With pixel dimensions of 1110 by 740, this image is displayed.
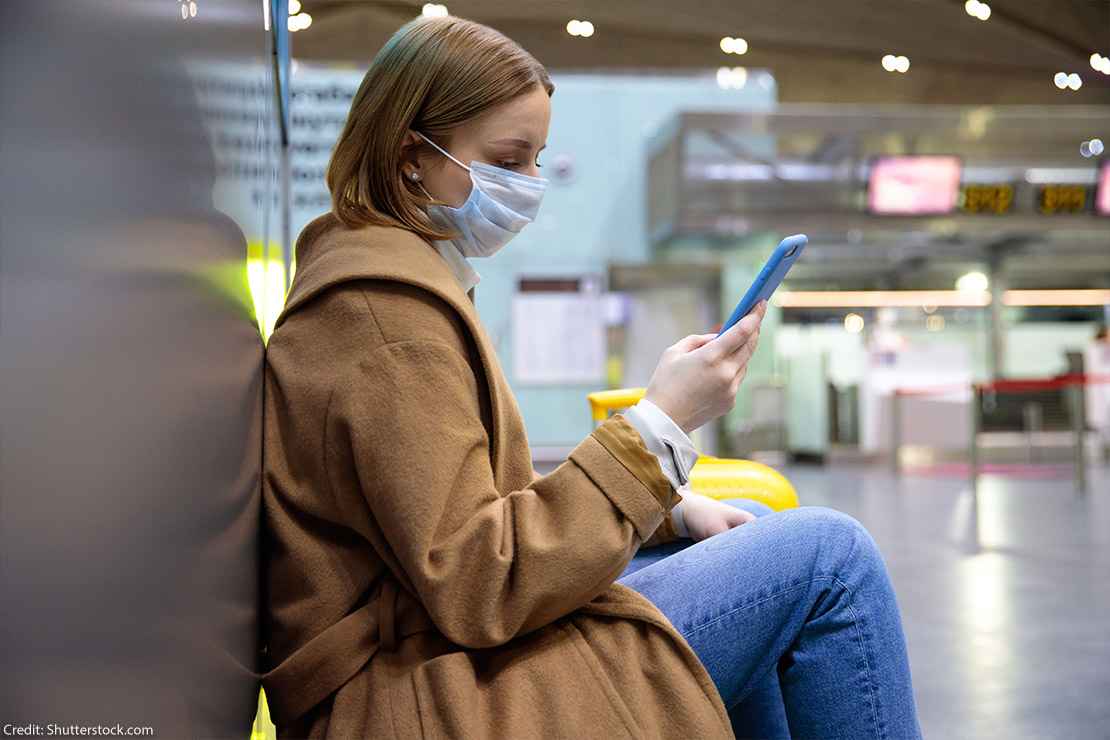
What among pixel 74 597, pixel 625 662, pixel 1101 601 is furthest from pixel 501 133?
pixel 1101 601

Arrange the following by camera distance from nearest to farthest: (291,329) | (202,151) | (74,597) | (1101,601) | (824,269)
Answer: (74,597) < (202,151) < (291,329) < (1101,601) < (824,269)

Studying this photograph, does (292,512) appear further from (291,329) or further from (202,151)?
(202,151)

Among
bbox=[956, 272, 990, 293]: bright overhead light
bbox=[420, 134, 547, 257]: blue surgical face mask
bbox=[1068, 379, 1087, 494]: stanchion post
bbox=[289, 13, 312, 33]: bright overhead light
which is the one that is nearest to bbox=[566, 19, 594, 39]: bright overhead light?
bbox=[289, 13, 312, 33]: bright overhead light

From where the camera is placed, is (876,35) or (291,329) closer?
(291,329)

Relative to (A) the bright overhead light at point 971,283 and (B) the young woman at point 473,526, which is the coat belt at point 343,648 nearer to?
(B) the young woman at point 473,526

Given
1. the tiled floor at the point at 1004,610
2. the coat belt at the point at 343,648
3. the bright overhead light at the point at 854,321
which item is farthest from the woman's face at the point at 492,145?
the bright overhead light at the point at 854,321

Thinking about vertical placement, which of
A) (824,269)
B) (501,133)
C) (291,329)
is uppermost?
(824,269)

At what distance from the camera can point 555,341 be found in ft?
Answer: 30.2

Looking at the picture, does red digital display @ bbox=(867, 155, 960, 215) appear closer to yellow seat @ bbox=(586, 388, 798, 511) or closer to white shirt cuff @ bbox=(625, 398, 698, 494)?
yellow seat @ bbox=(586, 388, 798, 511)

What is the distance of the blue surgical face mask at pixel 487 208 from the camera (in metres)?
1.20

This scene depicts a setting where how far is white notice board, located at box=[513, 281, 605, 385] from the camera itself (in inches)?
358

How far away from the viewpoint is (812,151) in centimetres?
985

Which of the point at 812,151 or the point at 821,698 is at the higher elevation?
the point at 812,151

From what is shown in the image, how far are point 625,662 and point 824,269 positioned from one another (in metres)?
13.8
